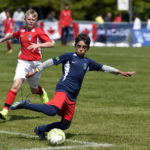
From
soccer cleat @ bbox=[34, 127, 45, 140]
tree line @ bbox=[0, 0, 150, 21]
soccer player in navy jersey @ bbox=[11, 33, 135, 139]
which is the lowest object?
tree line @ bbox=[0, 0, 150, 21]

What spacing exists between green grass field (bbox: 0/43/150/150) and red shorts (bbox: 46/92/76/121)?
437 millimetres

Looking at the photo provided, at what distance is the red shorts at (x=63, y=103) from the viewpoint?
8.05m

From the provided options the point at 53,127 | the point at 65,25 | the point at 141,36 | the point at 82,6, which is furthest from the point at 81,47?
the point at 82,6

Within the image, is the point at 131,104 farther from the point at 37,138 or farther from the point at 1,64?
the point at 1,64

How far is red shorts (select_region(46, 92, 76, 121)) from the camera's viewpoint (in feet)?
26.4

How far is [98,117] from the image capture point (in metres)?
10.8

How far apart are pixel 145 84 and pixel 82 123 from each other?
6.54 meters

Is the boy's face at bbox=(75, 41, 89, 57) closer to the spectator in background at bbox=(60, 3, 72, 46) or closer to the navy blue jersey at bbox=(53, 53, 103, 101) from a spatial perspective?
the navy blue jersey at bbox=(53, 53, 103, 101)

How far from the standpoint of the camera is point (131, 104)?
1258cm

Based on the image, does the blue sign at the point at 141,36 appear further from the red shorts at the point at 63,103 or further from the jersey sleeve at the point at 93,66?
the red shorts at the point at 63,103

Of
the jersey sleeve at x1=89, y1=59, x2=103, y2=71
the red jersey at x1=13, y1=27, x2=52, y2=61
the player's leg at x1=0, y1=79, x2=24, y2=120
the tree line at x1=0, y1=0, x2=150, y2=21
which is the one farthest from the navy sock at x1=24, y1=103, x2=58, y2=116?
the tree line at x1=0, y1=0, x2=150, y2=21

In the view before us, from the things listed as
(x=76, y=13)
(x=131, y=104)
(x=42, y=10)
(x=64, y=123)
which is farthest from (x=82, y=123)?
(x=42, y=10)

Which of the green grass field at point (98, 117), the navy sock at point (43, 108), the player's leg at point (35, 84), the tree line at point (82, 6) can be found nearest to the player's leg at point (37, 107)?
Answer: the navy sock at point (43, 108)

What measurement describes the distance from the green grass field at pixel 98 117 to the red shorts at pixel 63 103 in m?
0.44
